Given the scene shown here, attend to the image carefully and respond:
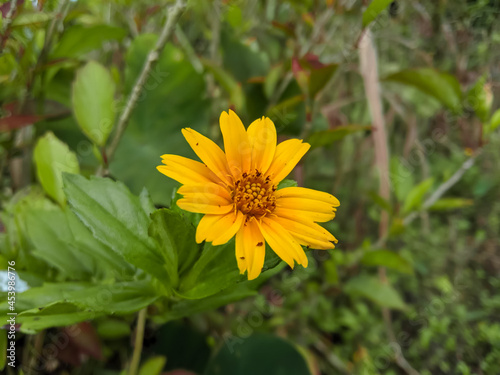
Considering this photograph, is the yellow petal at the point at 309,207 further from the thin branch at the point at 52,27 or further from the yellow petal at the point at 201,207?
the thin branch at the point at 52,27

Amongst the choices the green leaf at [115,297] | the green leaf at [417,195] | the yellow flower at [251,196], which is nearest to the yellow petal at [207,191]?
the yellow flower at [251,196]

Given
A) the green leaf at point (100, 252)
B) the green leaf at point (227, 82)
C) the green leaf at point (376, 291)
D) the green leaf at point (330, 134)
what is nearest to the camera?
the green leaf at point (100, 252)

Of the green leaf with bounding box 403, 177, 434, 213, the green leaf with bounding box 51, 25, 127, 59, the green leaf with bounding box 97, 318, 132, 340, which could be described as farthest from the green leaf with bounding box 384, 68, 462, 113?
the green leaf with bounding box 97, 318, 132, 340

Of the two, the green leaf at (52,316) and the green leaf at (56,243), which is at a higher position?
the green leaf at (56,243)

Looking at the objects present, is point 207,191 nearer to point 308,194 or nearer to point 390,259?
point 308,194

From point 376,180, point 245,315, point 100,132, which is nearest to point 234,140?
point 100,132

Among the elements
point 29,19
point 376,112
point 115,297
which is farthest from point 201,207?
point 376,112

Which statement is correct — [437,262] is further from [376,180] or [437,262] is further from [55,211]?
[55,211]

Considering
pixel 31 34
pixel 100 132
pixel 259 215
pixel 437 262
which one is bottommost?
pixel 437 262
